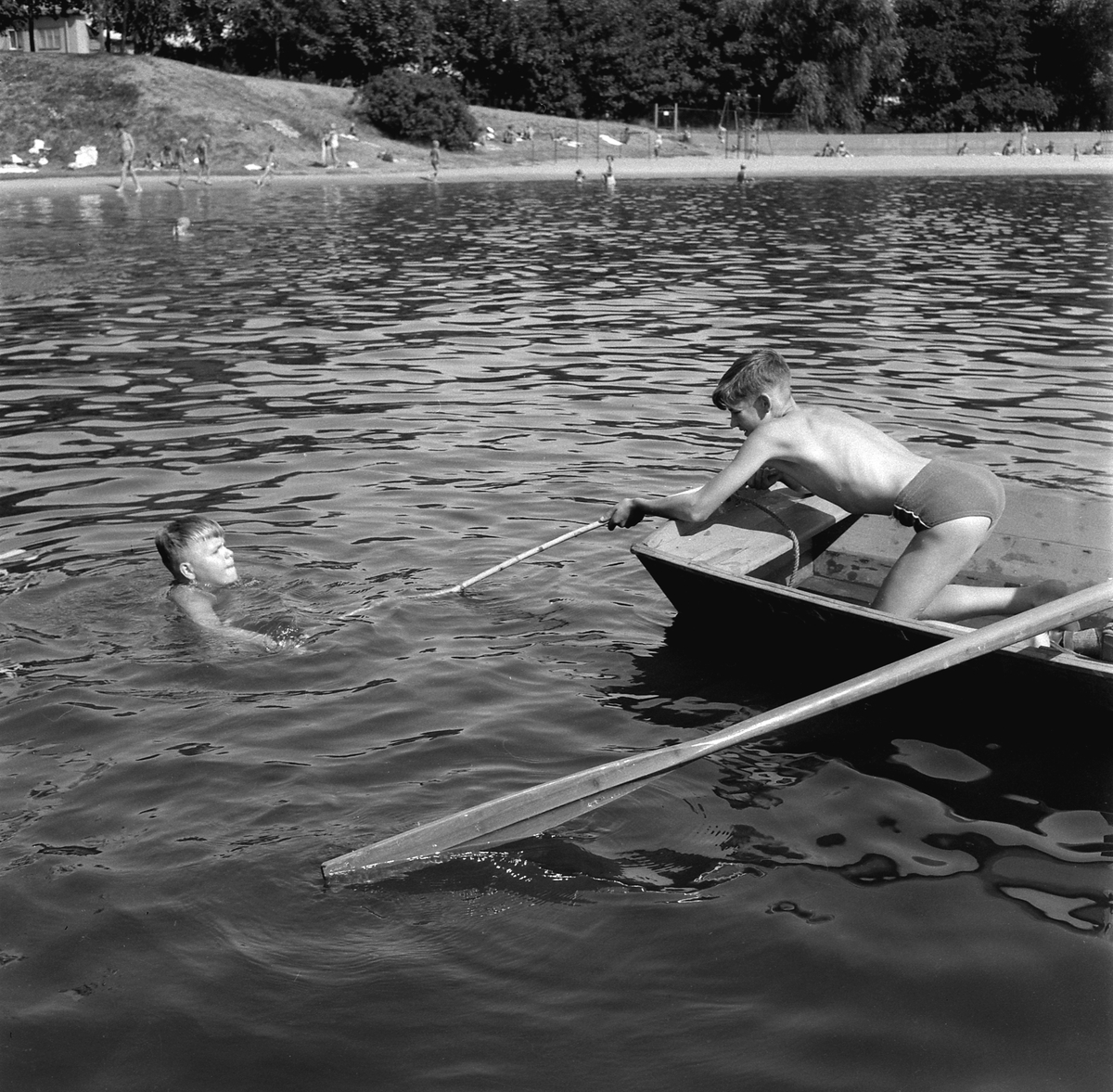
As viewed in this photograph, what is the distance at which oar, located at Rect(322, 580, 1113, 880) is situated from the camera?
5164mm

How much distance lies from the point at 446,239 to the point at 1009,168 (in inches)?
1415

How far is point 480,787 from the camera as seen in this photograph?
5.95 metres

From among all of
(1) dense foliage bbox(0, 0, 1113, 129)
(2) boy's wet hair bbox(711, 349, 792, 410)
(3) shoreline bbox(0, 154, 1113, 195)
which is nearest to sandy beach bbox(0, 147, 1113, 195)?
(3) shoreline bbox(0, 154, 1113, 195)

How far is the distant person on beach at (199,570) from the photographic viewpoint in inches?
305

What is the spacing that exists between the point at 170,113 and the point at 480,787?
54.3 meters

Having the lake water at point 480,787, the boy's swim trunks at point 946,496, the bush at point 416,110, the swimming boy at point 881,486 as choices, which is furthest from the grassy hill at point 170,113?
the boy's swim trunks at point 946,496

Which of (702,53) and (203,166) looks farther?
(702,53)

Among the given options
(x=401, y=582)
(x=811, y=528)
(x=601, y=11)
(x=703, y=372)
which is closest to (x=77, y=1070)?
(x=401, y=582)

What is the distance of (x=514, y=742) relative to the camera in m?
6.42

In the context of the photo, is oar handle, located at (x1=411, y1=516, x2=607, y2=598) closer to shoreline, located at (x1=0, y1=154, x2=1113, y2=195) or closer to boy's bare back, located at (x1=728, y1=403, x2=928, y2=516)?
boy's bare back, located at (x1=728, y1=403, x2=928, y2=516)

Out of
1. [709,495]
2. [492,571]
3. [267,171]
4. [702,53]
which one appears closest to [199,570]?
[492,571]

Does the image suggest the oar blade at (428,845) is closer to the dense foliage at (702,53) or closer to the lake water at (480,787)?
the lake water at (480,787)

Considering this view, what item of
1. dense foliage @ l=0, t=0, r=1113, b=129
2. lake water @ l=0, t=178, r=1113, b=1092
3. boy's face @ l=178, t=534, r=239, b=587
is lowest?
lake water @ l=0, t=178, r=1113, b=1092

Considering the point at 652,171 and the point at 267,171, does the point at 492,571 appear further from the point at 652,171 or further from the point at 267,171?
the point at 652,171
